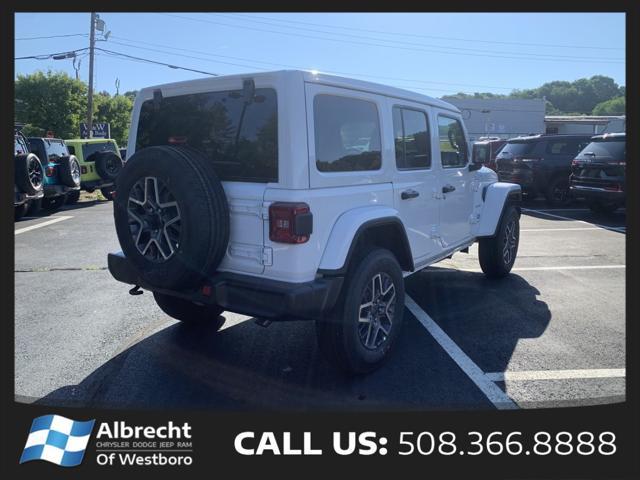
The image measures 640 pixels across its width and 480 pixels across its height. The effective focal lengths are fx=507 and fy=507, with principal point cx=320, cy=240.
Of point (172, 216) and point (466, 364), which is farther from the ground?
point (172, 216)

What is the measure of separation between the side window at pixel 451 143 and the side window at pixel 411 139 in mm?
354

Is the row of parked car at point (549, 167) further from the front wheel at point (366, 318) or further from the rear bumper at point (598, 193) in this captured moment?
the front wheel at point (366, 318)

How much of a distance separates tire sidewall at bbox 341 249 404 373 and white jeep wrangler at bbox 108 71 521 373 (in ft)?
0.04

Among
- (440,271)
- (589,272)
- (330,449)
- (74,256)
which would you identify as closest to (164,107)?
(330,449)

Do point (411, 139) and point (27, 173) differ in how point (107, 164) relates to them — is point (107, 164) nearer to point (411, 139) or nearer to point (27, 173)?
point (27, 173)

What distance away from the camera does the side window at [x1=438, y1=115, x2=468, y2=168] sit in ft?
16.6

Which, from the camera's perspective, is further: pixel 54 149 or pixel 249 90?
pixel 54 149

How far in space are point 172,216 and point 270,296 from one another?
86 cm

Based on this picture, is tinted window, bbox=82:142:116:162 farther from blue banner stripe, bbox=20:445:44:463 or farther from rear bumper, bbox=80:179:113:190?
blue banner stripe, bbox=20:445:44:463

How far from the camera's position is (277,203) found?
3.18 metres

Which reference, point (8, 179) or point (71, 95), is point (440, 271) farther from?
point (71, 95)

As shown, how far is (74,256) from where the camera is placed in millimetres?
7988

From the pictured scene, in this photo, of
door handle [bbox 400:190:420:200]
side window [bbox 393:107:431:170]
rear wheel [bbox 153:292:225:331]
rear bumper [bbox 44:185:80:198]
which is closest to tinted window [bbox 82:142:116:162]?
rear bumper [bbox 44:185:80:198]

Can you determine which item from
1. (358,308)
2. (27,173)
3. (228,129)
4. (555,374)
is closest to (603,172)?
(555,374)
